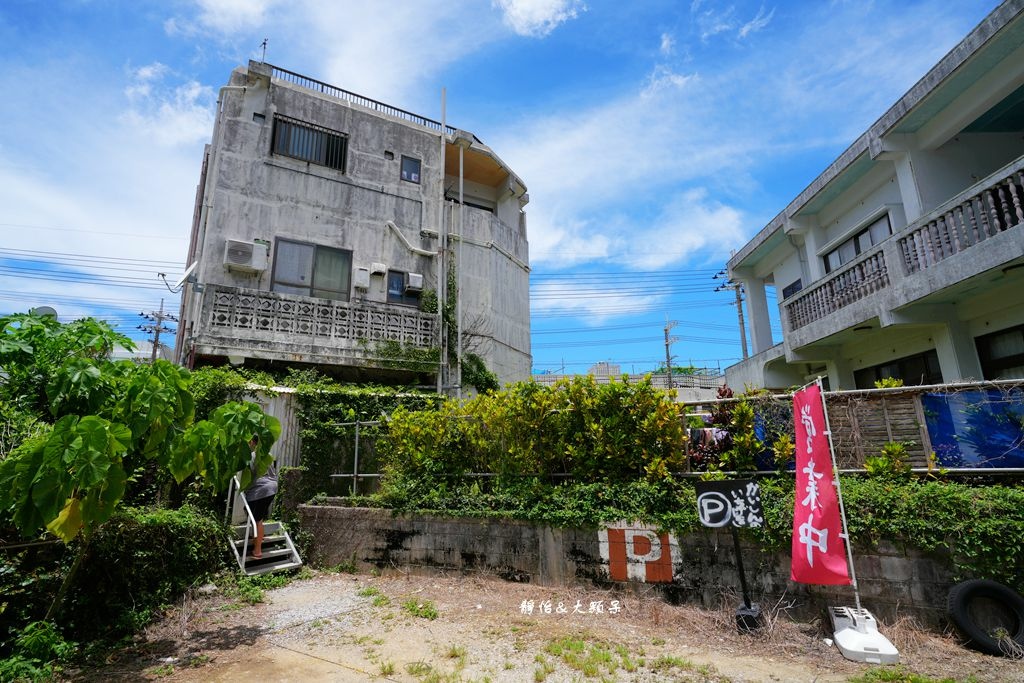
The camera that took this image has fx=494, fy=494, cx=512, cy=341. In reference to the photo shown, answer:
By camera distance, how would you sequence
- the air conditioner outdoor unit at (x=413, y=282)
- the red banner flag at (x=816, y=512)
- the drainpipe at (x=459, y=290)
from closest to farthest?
the red banner flag at (x=816, y=512) < the drainpipe at (x=459, y=290) < the air conditioner outdoor unit at (x=413, y=282)

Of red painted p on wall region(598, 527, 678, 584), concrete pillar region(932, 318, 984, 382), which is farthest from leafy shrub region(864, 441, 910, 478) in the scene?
concrete pillar region(932, 318, 984, 382)

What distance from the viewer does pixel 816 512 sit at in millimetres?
5047

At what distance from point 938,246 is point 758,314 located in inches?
274

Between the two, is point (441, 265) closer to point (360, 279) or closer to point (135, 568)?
point (360, 279)

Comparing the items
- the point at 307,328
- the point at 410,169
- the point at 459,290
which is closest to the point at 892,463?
the point at 459,290

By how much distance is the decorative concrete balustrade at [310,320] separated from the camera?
1131 centimetres

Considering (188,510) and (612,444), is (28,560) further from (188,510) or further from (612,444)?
(612,444)

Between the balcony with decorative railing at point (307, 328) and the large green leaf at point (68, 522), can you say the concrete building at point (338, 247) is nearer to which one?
the balcony with decorative railing at point (307, 328)

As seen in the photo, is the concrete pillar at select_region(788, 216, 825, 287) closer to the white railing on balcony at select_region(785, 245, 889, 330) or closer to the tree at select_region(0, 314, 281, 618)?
the white railing on balcony at select_region(785, 245, 889, 330)

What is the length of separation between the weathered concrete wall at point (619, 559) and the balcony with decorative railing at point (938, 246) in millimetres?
5007

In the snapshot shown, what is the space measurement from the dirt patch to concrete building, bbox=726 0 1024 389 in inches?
240

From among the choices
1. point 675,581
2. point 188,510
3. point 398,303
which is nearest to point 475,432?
point 675,581

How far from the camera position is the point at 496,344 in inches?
603

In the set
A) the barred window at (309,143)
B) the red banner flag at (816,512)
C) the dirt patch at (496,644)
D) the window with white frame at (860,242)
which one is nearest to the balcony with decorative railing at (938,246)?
the window with white frame at (860,242)
